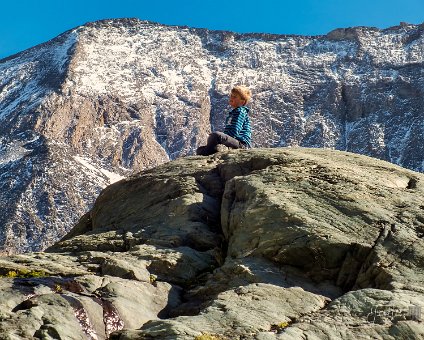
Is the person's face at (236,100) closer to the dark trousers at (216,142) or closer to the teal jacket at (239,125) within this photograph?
the teal jacket at (239,125)

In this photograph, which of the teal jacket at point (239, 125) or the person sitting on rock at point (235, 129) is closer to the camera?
the person sitting on rock at point (235, 129)

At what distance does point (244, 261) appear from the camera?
12828mm

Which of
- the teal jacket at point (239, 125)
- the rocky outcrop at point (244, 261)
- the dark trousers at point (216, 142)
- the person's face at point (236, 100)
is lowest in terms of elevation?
the rocky outcrop at point (244, 261)

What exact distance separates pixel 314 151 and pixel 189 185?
12.9 ft

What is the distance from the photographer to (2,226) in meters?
148

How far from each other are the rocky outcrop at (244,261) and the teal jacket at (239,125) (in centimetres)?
245

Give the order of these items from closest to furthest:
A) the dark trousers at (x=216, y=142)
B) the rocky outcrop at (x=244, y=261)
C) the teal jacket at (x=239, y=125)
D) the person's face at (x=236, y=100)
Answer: the rocky outcrop at (x=244, y=261) → the person's face at (x=236, y=100) → the dark trousers at (x=216, y=142) → the teal jacket at (x=239, y=125)

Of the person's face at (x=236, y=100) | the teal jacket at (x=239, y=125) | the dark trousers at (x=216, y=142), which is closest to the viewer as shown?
the person's face at (x=236, y=100)

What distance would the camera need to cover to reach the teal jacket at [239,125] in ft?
66.3

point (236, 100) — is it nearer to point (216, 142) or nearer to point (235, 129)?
point (235, 129)

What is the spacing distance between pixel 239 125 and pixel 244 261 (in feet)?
26.9

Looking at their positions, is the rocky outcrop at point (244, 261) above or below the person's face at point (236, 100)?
below

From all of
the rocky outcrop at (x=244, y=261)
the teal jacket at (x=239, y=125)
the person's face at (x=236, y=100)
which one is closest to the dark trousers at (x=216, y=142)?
the teal jacket at (x=239, y=125)

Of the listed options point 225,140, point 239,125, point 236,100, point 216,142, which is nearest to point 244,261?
point 216,142
